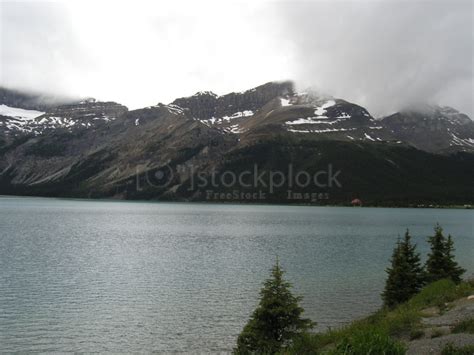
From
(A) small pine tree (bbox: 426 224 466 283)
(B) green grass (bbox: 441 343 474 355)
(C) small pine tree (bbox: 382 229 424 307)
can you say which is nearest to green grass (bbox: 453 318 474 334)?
(B) green grass (bbox: 441 343 474 355)

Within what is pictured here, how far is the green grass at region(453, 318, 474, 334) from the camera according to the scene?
58.6 feet

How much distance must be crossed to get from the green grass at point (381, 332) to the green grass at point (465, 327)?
1395 mm

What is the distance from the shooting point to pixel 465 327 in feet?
59.8

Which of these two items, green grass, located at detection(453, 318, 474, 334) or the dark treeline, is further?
green grass, located at detection(453, 318, 474, 334)

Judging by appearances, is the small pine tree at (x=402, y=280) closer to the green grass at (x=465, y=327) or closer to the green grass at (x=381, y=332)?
the green grass at (x=381, y=332)

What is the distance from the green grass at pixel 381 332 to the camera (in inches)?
512

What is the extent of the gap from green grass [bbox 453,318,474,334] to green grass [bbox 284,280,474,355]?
1.40 metres

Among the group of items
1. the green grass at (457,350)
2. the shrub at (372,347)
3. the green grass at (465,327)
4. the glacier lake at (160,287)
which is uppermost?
the shrub at (372,347)

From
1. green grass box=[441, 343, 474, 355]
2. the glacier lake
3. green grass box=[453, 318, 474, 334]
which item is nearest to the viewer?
green grass box=[441, 343, 474, 355]

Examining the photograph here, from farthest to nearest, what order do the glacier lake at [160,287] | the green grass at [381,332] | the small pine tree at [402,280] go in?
the small pine tree at [402,280], the glacier lake at [160,287], the green grass at [381,332]

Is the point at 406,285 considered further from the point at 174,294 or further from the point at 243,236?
the point at 243,236

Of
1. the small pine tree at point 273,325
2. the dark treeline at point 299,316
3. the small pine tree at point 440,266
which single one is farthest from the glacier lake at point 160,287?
the small pine tree at point 273,325

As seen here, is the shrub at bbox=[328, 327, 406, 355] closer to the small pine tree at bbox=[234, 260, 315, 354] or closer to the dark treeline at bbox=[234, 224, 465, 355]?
the dark treeline at bbox=[234, 224, 465, 355]

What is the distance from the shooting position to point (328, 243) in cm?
9894
